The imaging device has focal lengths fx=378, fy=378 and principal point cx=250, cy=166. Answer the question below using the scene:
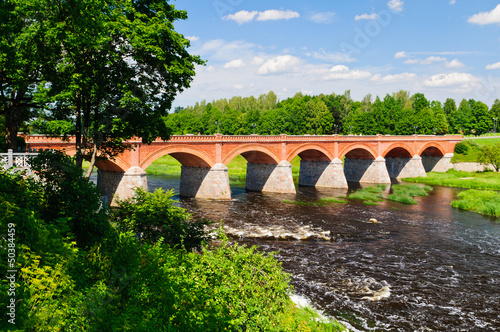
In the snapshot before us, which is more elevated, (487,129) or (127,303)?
(487,129)

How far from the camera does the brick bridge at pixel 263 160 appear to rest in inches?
1480

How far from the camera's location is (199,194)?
45062 mm

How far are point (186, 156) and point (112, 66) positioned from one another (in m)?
26.4

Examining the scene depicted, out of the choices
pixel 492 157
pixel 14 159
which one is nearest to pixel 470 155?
pixel 492 157

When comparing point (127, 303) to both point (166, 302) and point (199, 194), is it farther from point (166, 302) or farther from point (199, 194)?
→ point (199, 194)

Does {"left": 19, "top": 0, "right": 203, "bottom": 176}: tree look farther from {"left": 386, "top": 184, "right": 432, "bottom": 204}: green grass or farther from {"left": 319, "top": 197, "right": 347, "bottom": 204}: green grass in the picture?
{"left": 386, "top": 184, "right": 432, "bottom": 204}: green grass

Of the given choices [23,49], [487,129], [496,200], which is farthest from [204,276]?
[487,129]

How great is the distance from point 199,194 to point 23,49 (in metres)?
30.8

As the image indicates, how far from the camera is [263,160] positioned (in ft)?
174

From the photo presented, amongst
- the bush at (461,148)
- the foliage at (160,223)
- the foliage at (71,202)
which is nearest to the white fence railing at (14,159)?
the foliage at (71,202)

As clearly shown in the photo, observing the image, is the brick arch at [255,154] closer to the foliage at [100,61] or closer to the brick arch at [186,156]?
the brick arch at [186,156]

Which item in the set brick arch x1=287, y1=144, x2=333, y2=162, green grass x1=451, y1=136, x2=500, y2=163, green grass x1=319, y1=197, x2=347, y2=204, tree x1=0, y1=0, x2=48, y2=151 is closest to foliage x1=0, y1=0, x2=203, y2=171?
tree x1=0, y1=0, x2=48, y2=151

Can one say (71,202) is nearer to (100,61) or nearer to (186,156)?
(100,61)

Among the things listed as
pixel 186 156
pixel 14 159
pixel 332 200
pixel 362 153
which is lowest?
pixel 332 200
